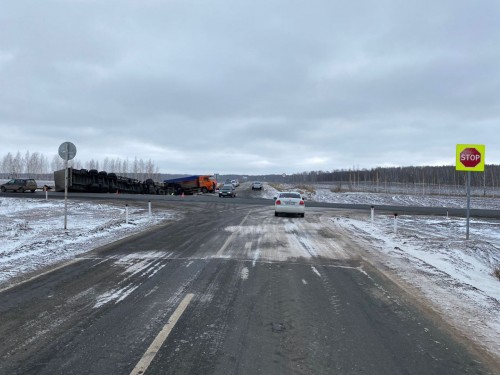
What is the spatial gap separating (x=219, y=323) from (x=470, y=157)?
40.8 ft

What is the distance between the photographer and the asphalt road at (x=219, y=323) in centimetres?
397

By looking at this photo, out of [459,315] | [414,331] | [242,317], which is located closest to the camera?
[414,331]

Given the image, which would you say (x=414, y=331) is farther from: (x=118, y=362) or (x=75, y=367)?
(x=75, y=367)

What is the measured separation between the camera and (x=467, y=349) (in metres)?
4.45

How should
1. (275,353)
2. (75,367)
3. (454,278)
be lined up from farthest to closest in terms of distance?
(454,278), (275,353), (75,367)

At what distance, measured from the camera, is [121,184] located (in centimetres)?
4494

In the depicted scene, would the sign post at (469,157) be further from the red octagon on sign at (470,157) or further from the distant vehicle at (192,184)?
the distant vehicle at (192,184)

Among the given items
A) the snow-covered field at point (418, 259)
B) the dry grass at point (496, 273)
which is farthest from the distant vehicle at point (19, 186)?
the dry grass at point (496, 273)

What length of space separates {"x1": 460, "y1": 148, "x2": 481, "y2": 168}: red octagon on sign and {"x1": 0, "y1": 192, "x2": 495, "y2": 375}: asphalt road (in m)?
7.38

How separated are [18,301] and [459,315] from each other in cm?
676

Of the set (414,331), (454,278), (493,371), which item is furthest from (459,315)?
(454,278)

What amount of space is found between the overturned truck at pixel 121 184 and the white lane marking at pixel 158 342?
103 ft

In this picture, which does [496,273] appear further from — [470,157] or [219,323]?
[219,323]

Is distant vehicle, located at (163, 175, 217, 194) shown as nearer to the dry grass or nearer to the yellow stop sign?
the yellow stop sign
